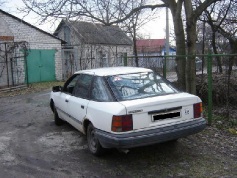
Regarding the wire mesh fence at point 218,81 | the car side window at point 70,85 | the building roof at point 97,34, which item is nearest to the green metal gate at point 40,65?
the building roof at point 97,34

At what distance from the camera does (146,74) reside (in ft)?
18.8

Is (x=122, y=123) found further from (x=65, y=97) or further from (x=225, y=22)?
(x=225, y=22)

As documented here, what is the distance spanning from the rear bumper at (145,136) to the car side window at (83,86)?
0.99 metres

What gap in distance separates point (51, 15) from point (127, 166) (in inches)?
276

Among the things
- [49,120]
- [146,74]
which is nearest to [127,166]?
[146,74]

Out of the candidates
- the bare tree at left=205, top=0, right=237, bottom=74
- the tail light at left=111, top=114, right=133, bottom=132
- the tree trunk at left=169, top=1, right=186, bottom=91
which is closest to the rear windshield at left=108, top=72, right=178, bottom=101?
the tail light at left=111, top=114, right=133, bottom=132

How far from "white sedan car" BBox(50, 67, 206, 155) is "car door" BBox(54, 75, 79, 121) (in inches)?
19.4

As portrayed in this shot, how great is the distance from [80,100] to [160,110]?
1681 mm

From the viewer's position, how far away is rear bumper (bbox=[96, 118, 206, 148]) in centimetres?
449

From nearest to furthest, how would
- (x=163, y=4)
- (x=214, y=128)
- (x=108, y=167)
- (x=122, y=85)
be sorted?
(x=108, y=167), (x=122, y=85), (x=214, y=128), (x=163, y=4)

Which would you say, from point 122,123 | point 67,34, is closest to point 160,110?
point 122,123

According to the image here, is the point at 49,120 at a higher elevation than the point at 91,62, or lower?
lower

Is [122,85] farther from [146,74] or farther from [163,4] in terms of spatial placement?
[163,4]

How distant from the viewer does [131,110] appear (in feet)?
14.9
